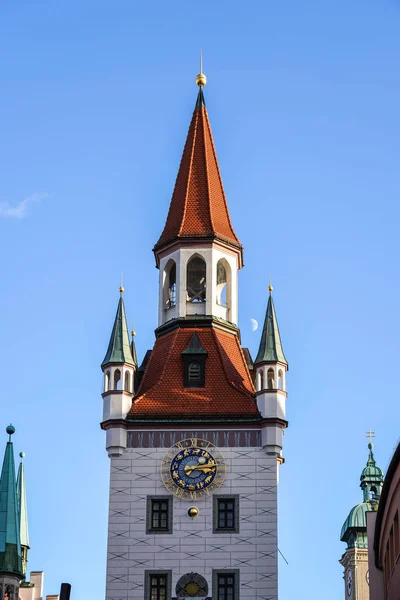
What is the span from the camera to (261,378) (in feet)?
196

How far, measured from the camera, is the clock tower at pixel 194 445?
56062mm

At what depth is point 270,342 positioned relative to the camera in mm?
60688

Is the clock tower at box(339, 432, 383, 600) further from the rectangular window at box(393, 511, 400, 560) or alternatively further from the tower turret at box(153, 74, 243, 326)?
the rectangular window at box(393, 511, 400, 560)

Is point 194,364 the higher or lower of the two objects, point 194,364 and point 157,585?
the higher

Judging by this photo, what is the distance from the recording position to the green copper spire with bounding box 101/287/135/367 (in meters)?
60.5

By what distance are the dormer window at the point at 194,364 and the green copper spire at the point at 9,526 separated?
10.4m

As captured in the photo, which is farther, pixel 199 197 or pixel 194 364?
pixel 199 197

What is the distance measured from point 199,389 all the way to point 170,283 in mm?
5944

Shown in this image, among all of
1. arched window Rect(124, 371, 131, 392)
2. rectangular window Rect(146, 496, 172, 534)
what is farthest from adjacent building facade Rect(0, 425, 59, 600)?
arched window Rect(124, 371, 131, 392)

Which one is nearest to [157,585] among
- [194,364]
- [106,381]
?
[106,381]

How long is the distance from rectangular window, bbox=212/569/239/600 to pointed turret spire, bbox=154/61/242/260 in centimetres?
1368

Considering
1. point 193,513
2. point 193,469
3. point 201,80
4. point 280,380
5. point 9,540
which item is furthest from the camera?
point 201,80

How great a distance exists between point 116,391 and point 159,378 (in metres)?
1.78

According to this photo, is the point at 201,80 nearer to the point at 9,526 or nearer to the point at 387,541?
the point at 9,526
